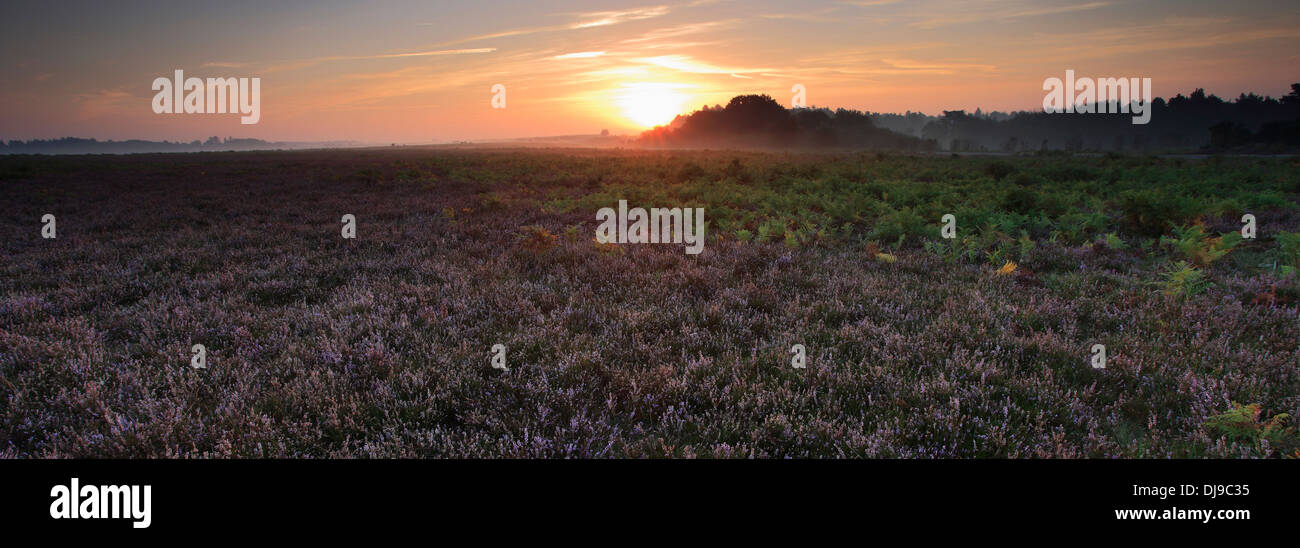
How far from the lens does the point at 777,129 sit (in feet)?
299

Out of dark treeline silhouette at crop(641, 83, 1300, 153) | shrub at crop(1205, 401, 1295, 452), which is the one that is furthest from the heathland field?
dark treeline silhouette at crop(641, 83, 1300, 153)

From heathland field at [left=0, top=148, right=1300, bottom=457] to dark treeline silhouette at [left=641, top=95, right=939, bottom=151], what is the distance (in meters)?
81.9

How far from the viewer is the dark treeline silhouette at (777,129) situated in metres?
87.6

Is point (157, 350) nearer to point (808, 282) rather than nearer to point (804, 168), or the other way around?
point (808, 282)

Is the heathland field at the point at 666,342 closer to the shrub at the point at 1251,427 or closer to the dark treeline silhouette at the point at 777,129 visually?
the shrub at the point at 1251,427

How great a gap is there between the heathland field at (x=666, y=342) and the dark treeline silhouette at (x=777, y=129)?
81.9 metres

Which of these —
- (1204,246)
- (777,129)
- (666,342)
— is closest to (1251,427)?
(666,342)

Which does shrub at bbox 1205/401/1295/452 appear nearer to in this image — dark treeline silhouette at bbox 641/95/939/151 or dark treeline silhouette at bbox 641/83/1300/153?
dark treeline silhouette at bbox 641/83/1300/153

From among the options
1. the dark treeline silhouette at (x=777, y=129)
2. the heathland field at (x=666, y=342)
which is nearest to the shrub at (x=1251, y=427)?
the heathland field at (x=666, y=342)

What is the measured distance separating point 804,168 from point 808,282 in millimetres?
19401

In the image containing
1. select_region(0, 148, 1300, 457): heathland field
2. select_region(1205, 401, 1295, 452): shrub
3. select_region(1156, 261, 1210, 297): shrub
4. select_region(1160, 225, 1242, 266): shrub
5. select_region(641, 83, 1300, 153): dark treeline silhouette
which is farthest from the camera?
select_region(641, 83, 1300, 153): dark treeline silhouette

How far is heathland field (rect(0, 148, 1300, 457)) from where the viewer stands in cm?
322
